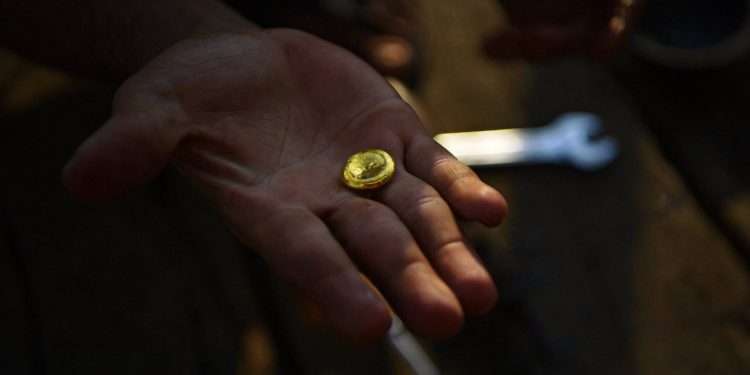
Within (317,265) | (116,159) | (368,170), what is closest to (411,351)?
(368,170)

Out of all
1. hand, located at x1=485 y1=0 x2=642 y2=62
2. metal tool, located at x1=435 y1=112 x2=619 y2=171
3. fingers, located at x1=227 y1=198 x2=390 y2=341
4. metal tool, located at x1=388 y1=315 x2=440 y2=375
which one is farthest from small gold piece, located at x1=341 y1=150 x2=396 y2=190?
hand, located at x1=485 y1=0 x2=642 y2=62

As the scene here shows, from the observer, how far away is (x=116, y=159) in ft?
3.97

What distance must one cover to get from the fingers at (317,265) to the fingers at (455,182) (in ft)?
0.81

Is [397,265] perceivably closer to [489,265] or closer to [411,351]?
[411,351]

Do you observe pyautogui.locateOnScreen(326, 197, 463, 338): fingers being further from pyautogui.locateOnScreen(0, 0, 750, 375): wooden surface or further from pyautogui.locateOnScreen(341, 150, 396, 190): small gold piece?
pyautogui.locateOnScreen(0, 0, 750, 375): wooden surface

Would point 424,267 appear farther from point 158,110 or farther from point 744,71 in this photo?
point 744,71

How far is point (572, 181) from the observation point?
7.32ft

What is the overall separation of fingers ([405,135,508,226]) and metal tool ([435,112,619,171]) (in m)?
0.76

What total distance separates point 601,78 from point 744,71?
1.53 feet

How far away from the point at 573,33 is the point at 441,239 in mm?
1159

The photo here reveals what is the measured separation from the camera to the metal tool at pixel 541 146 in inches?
88.0

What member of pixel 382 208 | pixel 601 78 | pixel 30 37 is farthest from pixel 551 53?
pixel 30 37

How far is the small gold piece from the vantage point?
4.62 feet

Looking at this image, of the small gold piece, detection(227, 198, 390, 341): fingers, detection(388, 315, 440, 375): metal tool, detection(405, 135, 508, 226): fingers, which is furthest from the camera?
detection(388, 315, 440, 375): metal tool
